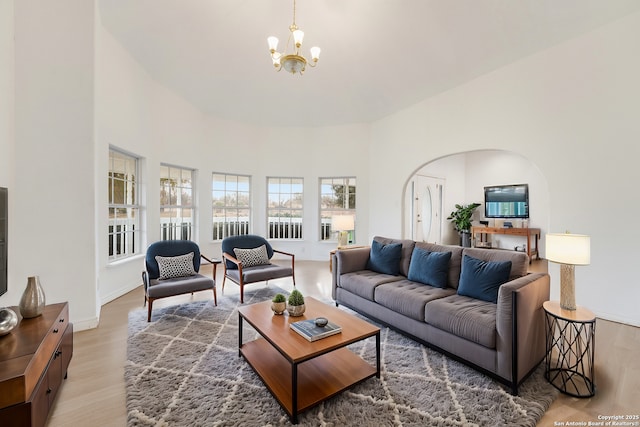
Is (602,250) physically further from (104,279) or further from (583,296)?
(104,279)

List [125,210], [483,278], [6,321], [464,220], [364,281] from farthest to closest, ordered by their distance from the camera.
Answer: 1. [464,220]
2. [125,210]
3. [364,281]
4. [483,278]
5. [6,321]

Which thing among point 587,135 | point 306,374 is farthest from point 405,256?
point 587,135

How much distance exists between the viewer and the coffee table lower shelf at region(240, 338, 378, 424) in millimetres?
1776

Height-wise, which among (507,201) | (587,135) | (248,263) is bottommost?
(248,263)

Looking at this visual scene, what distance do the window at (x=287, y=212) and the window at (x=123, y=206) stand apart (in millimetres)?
3035

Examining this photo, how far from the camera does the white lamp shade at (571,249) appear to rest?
6.88 feet

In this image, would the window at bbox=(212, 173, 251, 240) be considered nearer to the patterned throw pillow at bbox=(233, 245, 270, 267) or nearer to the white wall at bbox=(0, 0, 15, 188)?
the patterned throw pillow at bbox=(233, 245, 270, 267)

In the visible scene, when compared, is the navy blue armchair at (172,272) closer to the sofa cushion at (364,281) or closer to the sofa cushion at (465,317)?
the sofa cushion at (364,281)

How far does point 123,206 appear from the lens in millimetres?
4332

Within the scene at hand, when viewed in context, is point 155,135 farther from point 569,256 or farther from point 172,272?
point 569,256

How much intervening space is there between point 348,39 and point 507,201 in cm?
624

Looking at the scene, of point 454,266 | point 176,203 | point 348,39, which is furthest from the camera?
point 176,203

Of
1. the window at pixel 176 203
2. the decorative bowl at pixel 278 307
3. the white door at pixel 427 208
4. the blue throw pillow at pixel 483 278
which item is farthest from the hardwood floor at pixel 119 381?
the white door at pixel 427 208

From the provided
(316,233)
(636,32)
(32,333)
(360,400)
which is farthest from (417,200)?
(32,333)
